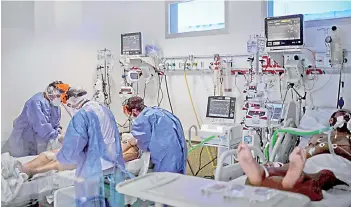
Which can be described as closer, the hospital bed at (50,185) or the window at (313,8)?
the hospital bed at (50,185)

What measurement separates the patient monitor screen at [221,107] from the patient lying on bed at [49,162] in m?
0.87

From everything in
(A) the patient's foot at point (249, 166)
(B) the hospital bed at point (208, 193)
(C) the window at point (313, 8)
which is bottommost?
(B) the hospital bed at point (208, 193)

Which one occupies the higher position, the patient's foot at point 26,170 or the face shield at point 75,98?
the face shield at point 75,98

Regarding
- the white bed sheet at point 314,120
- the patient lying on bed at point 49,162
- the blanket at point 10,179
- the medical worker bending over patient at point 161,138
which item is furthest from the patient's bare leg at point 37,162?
the white bed sheet at point 314,120

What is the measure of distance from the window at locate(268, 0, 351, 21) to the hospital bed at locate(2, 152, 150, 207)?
1854 mm

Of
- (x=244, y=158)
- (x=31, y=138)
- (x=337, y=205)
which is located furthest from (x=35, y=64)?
(x=337, y=205)

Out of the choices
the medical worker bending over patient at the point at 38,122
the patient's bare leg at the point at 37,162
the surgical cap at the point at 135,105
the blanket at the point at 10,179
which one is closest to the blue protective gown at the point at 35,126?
the medical worker bending over patient at the point at 38,122

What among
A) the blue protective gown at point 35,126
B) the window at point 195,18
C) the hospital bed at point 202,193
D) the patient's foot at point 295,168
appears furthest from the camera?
the window at point 195,18

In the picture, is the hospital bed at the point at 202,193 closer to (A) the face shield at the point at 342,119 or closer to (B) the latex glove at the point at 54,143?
(A) the face shield at the point at 342,119

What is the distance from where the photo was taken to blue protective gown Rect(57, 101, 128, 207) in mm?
2592

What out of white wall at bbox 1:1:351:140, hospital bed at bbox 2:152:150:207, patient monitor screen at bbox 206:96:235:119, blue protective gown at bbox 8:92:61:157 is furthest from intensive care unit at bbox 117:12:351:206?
blue protective gown at bbox 8:92:61:157

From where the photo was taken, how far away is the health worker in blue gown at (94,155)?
2.60 meters

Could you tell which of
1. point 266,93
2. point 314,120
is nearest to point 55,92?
point 266,93

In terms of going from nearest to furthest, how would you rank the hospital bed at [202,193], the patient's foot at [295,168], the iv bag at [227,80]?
the hospital bed at [202,193]
the patient's foot at [295,168]
the iv bag at [227,80]
